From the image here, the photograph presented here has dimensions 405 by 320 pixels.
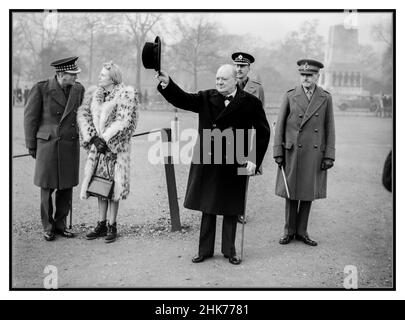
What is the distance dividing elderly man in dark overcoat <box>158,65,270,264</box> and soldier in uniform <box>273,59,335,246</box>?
2.06 ft

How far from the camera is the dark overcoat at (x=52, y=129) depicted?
5289mm

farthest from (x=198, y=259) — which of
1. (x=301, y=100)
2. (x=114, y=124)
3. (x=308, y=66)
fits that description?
(x=308, y=66)

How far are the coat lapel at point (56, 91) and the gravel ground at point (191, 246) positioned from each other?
5.24 ft

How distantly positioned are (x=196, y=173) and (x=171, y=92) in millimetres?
898

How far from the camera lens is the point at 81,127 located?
17.3 feet

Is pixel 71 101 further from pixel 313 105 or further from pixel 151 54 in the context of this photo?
pixel 313 105

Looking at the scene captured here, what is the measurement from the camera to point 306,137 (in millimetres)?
5277

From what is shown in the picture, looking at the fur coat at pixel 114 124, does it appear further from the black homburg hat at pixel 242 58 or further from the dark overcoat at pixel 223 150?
the black homburg hat at pixel 242 58

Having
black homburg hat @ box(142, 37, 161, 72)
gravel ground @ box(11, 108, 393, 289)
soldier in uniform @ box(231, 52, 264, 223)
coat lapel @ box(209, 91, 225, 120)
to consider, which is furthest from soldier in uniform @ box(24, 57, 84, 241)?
soldier in uniform @ box(231, 52, 264, 223)

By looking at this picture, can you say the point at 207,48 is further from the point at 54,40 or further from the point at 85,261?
the point at 85,261

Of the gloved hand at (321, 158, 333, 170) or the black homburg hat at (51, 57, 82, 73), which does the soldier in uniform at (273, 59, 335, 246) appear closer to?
the gloved hand at (321, 158, 333, 170)

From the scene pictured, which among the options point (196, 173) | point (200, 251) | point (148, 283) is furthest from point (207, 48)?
point (148, 283)

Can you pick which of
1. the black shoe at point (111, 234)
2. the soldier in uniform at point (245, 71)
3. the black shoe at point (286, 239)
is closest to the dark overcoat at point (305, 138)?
the black shoe at point (286, 239)

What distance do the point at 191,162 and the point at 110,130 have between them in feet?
3.21
